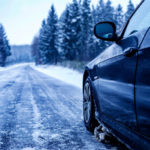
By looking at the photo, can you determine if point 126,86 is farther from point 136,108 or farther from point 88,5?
point 88,5

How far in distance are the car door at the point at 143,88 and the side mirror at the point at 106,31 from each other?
851 millimetres

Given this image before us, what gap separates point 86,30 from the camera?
45344 millimetres

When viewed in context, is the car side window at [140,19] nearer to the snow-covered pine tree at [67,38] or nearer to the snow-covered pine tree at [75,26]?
the snow-covered pine tree at [67,38]

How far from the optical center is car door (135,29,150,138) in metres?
1.44

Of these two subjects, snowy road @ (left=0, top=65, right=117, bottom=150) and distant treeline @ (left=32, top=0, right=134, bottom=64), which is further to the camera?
distant treeline @ (left=32, top=0, right=134, bottom=64)

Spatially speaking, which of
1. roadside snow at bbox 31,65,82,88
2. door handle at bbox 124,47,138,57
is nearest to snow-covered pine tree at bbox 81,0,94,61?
roadside snow at bbox 31,65,82,88

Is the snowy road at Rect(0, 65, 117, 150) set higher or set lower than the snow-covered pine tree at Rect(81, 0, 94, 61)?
lower

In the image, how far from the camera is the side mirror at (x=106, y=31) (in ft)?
8.09

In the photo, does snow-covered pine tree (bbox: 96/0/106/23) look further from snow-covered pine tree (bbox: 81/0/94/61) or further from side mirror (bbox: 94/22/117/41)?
side mirror (bbox: 94/22/117/41)

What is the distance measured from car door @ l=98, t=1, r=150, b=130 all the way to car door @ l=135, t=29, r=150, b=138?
86 mm

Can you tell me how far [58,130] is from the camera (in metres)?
3.35

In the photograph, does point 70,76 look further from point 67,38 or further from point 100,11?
point 100,11

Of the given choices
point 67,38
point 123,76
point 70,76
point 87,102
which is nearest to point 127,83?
point 123,76

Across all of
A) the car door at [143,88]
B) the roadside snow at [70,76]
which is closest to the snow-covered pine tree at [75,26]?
the roadside snow at [70,76]
